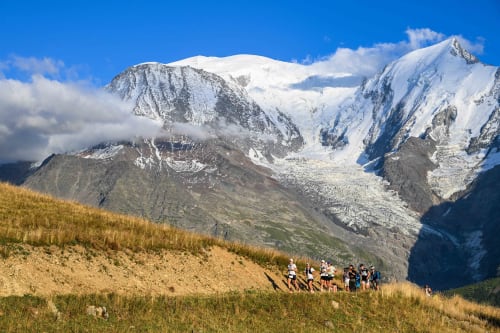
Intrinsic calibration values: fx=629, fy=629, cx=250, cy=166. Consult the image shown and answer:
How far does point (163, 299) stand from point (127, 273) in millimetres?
7432

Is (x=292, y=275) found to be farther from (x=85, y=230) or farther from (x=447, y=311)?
(x=85, y=230)

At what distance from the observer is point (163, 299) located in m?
38.1

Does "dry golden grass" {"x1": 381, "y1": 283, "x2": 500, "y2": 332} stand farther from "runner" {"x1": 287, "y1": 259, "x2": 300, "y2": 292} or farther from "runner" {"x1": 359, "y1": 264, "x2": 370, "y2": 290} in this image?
"runner" {"x1": 287, "y1": 259, "x2": 300, "y2": 292}

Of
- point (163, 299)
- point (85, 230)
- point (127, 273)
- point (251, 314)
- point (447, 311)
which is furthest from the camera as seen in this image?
point (85, 230)

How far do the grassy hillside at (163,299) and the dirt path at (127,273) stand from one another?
0.13 m

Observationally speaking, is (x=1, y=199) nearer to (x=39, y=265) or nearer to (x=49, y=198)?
(x=49, y=198)

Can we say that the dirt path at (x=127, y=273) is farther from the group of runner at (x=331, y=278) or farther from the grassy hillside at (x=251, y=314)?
the grassy hillside at (x=251, y=314)

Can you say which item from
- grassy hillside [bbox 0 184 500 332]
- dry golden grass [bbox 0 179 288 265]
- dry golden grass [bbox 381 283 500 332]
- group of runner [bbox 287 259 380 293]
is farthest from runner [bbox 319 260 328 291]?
dry golden grass [bbox 0 179 288 265]

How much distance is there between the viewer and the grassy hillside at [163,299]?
112 feet

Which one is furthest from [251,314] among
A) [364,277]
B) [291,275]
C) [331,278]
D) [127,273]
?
[364,277]

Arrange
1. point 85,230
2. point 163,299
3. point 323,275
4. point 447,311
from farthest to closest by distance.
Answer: point 323,275 < point 85,230 < point 447,311 < point 163,299

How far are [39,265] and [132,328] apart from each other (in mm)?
10690

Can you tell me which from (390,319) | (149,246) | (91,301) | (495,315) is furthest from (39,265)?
(495,315)

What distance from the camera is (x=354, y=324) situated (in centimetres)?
4134
